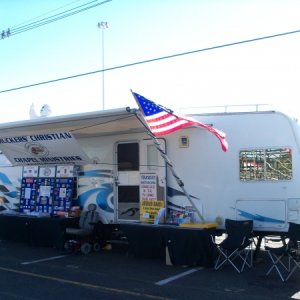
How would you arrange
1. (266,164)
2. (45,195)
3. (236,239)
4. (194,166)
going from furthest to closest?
(45,195) → (194,166) → (266,164) → (236,239)

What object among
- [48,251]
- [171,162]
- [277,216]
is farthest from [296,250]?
[48,251]

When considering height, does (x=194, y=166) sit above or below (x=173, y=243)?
above

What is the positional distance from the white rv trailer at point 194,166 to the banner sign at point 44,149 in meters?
0.13

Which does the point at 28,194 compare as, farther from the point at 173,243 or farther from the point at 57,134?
the point at 173,243

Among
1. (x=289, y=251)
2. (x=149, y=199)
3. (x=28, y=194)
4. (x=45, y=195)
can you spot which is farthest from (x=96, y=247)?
(x=289, y=251)

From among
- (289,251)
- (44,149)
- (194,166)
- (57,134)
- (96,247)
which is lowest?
(96,247)

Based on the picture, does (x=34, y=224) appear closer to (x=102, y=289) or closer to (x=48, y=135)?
(x=48, y=135)

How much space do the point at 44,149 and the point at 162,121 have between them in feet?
11.1


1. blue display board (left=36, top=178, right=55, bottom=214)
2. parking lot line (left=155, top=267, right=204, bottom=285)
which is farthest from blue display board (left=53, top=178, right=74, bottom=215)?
parking lot line (left=155, top=267, right=204, bottom=285)

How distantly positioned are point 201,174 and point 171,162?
2.16 feet

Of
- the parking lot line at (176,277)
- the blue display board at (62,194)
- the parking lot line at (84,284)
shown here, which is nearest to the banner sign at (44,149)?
the blue display board at (62,194)

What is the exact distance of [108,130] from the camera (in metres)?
9.96

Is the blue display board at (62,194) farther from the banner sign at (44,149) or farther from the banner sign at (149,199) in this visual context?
the banner sign at (149,199)

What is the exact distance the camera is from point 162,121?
8125mm
